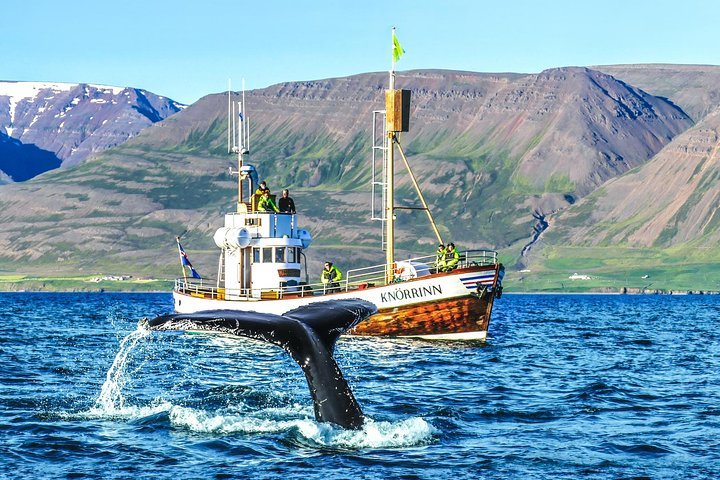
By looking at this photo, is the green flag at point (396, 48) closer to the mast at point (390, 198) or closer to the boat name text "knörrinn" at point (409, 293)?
the mast at point (390, 198)

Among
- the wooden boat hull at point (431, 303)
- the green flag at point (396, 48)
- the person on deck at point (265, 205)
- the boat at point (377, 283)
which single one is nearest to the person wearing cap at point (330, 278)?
the boat at point (377, 283)

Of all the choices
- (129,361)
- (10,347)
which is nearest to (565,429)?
(129,361)

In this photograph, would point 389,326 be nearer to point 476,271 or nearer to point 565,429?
point 476,271

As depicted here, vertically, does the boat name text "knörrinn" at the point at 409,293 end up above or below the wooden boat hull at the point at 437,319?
above

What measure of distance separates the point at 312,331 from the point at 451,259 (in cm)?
3844

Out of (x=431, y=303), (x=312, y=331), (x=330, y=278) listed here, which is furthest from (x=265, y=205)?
(x=312, y=331)

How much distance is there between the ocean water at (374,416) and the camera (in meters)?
25.3

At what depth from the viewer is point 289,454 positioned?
2605 centimetres

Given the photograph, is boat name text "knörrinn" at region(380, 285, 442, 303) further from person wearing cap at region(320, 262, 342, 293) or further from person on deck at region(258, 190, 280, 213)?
person on deck at region(258, 190, 280, 213)

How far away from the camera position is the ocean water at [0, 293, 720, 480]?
25.3 meters

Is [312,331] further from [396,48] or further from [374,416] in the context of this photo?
[396,48]

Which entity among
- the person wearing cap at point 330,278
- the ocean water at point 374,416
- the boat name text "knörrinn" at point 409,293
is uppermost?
the person wearing cap at point 330,278

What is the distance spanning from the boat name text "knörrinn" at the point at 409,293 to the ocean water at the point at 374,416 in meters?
4.58

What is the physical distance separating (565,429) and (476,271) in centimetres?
3016
